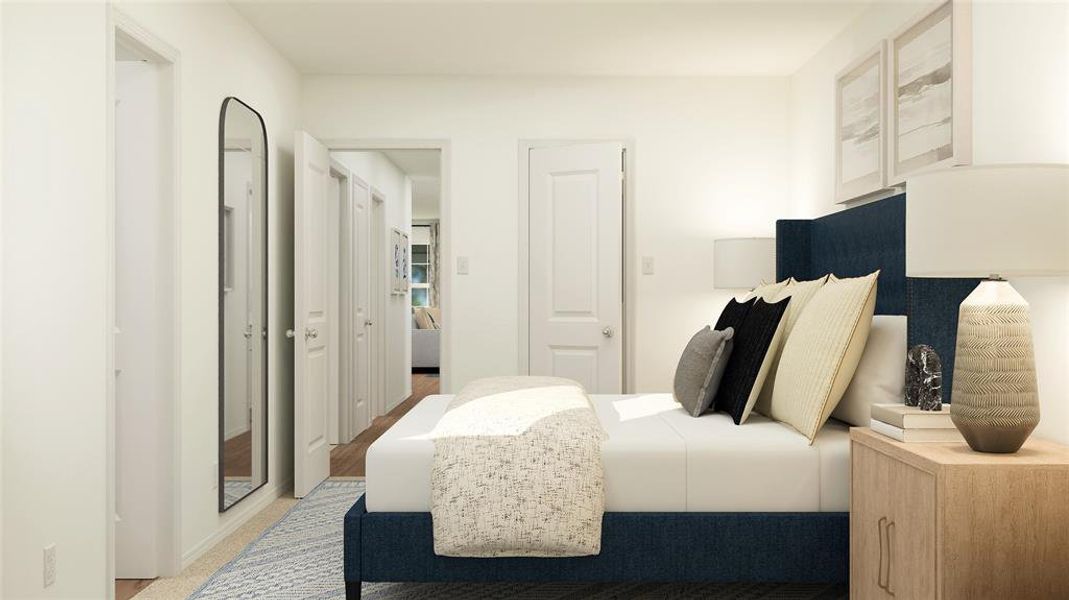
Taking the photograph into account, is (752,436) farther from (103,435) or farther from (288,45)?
(288,45)

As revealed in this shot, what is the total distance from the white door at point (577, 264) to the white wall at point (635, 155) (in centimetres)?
15

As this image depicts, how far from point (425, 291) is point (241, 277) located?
9.61m

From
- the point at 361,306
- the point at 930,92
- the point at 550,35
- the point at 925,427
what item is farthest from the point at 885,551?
the point at 361,306

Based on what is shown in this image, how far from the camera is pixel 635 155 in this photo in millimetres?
4840

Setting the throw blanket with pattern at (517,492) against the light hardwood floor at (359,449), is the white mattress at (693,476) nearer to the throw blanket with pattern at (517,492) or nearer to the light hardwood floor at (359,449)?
the throw blanket with pattern at (517,492)

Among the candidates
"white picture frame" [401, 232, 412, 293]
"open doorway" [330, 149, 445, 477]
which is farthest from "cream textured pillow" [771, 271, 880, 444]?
"white picture frame" [401, 232, 412, 293]

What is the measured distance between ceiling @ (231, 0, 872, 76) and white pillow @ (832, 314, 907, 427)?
1750mm

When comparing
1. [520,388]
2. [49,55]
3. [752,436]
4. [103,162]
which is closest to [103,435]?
[103,162]

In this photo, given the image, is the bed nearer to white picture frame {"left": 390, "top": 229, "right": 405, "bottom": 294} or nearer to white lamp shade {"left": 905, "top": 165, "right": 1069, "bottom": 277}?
white lamp shade {"left": 905, "top": 165, "right": 1069, "bottom": 277}

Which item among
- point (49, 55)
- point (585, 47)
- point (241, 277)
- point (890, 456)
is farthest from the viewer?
point (585, 47)

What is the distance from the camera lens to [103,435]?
260 centimetres

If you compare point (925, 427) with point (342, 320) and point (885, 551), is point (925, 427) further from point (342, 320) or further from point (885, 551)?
point (342, 320)

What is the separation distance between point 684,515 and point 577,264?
99.0 inches

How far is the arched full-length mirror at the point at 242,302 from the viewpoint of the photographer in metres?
3.56
